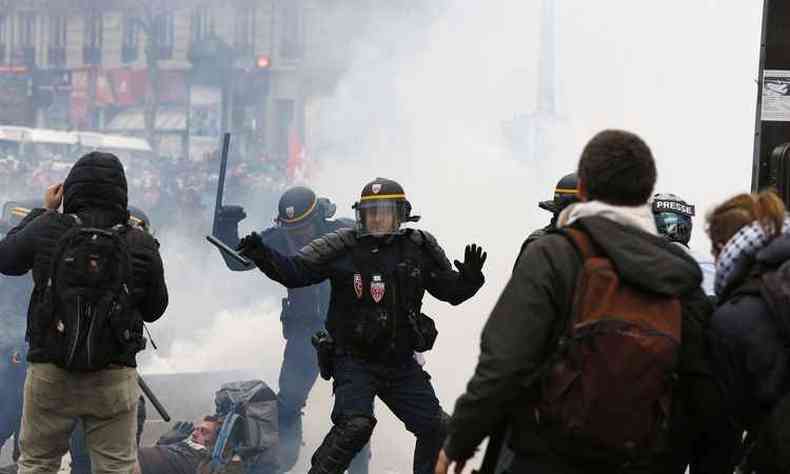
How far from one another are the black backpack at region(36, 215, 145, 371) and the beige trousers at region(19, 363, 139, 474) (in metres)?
0.08

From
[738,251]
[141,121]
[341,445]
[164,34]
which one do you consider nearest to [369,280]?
[341,445]

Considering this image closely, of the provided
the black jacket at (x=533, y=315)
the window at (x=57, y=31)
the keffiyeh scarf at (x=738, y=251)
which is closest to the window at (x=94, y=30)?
the window at (x=57, y=31)

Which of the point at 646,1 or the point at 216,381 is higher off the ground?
the point at 646,1

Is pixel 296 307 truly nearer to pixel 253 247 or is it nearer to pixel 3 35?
pixel 253 247

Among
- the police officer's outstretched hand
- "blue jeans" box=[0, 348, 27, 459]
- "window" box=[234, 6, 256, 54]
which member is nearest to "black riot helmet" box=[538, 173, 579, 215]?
the police officer's outstretched hand

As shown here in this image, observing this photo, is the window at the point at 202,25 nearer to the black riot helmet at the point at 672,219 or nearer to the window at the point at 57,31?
the window at the point at 57,31

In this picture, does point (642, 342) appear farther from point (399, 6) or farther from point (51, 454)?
point (399, 6)

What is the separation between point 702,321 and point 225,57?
4056 centimetres

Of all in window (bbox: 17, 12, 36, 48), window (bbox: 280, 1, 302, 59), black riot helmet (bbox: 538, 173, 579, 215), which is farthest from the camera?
window (bbox: 17, 12, 36, 48)

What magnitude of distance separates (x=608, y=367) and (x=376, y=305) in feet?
8.15

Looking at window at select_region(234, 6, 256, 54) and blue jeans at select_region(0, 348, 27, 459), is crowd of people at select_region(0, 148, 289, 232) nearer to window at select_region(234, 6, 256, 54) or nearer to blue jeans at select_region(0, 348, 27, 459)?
window at select_region(234, 6, 256, 54)

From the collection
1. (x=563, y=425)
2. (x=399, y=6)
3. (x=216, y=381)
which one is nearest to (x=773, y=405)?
(x=563, y=425)

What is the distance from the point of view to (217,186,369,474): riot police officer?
23.9ft

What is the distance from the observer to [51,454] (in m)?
4.69
